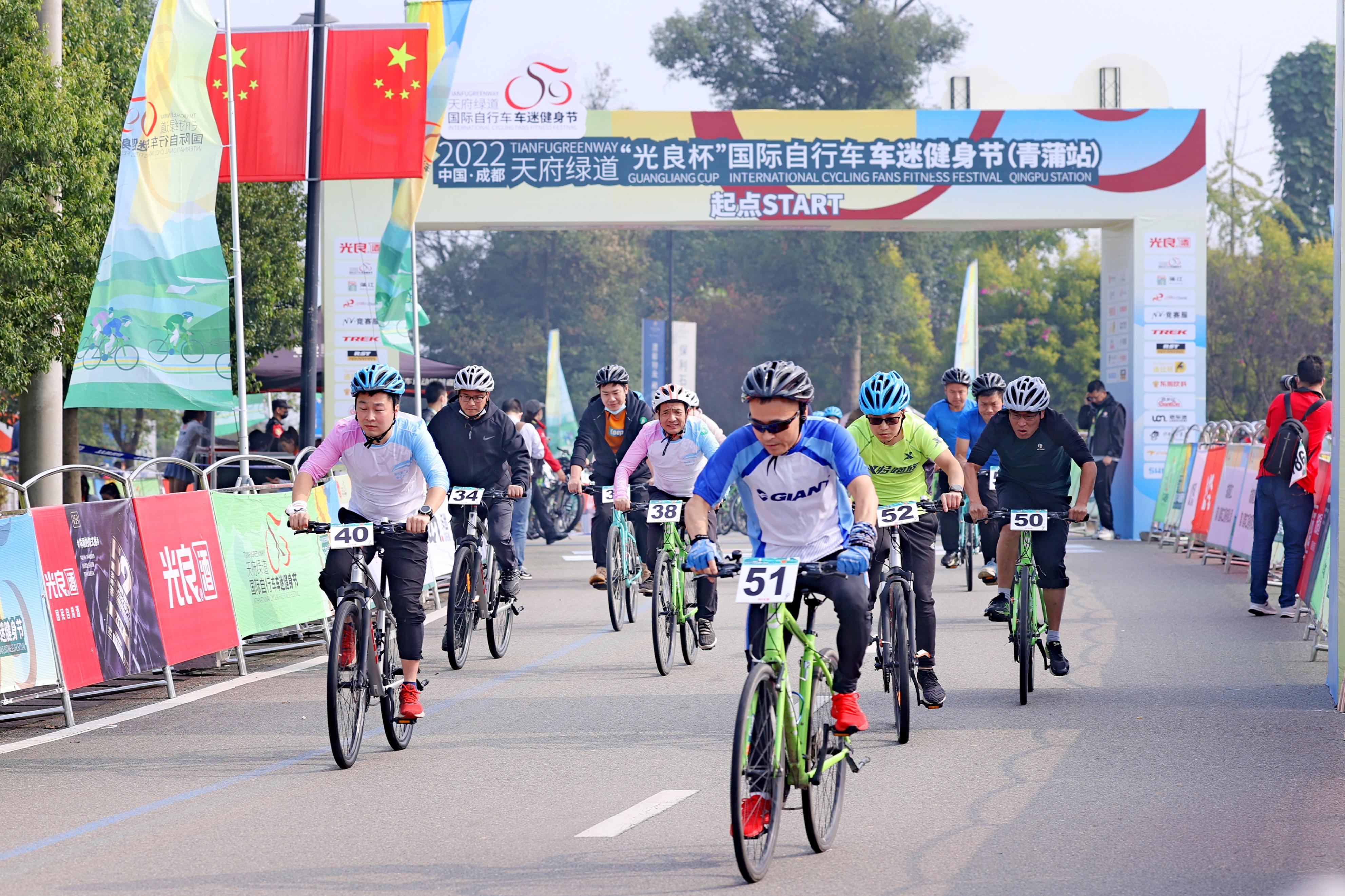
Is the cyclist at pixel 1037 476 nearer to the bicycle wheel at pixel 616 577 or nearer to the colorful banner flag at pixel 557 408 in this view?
the bicycle wheel at pixel 616 577

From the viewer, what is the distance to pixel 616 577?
1301 centimetres

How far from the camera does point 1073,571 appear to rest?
715 inches

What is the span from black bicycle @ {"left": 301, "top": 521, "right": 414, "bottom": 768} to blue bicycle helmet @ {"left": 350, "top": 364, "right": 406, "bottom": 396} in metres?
0.69

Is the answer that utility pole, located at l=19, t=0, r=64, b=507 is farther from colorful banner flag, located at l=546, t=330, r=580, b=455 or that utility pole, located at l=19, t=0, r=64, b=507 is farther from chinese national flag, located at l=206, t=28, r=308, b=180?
colorful banner flag, located at l=546, t=330, r=580, b=455

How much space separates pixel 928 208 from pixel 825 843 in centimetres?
1839

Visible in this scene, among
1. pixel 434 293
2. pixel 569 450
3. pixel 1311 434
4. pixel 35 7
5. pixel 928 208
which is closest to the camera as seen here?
pixel 1311 434

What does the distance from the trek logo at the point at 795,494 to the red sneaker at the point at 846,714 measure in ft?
2.51

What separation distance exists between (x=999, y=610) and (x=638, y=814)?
3.82 m

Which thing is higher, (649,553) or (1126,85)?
(1126,85)

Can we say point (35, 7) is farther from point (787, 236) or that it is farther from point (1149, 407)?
point (787, 236)

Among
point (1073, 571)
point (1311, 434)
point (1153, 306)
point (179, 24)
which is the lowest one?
point (1073, 571)

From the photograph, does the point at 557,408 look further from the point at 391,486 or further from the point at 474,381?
the point at 391,486

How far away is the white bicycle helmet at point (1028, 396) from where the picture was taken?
9469 mm

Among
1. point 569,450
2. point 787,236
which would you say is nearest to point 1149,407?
point 569,450
